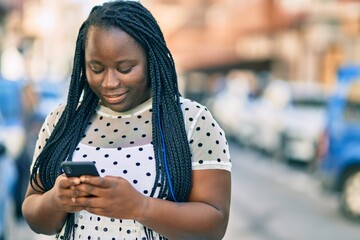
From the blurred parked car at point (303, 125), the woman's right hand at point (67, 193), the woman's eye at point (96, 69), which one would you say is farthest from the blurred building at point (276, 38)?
the woman's right hand at point (67, 193)

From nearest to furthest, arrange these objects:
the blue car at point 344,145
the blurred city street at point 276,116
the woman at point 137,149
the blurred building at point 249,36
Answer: the woman at point 137,149
the blurred city street at point 276,116
the blue car at point 344,145
the blurred building at point 249,36

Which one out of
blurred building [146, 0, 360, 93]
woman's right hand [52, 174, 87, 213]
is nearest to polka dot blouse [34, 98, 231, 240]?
woman's right hand [52, 174, 87, 213]

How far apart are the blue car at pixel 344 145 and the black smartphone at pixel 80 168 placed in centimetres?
884

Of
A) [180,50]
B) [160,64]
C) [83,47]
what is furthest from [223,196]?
[180,50]

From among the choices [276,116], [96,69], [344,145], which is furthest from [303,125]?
[96,69]

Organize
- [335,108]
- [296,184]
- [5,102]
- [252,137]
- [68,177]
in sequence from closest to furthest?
1. [68,177]
2. [5,102]
3. [335,108]
4. [296,184]
5. [252,137]

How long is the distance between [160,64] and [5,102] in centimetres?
840

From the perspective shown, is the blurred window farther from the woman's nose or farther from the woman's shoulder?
the woman's nose

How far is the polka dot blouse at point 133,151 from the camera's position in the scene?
2.44 meters

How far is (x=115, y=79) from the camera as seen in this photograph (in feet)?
8.09

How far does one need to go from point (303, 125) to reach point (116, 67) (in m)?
14.6

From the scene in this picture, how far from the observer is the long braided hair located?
2443 millimetres

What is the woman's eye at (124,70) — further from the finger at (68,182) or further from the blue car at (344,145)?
the blue car at (344,145)

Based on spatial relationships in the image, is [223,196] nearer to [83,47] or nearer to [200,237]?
[200,237]
